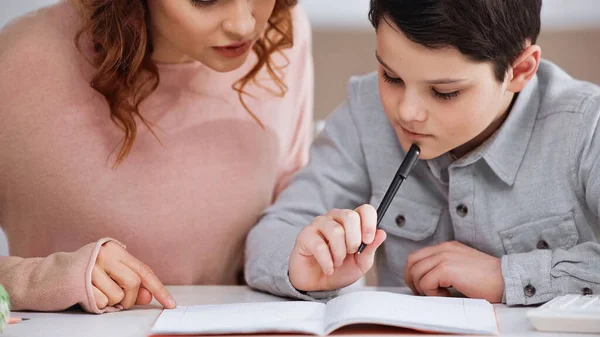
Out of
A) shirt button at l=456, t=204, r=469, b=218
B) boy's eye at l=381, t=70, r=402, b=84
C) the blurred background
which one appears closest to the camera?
boy's eye at l=381, t=70, r=402, b=84

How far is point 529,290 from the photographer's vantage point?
41.0 inches

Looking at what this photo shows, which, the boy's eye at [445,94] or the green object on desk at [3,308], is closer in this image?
the green object on desk at [3,308]

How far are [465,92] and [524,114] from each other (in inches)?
6.7

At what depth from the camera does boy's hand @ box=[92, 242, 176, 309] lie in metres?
1.01

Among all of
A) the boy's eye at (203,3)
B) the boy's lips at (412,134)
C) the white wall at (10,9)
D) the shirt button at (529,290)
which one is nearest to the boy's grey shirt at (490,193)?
the shirt button at (529,290)

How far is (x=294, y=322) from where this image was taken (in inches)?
34.4

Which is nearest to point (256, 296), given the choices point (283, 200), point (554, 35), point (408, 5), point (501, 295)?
point (283, 200)

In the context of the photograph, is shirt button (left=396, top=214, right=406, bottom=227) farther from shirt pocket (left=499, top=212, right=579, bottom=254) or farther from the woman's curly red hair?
the woman's curly red hair

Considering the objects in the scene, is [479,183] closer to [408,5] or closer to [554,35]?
[408,5]

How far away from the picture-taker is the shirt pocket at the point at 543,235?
1.14m

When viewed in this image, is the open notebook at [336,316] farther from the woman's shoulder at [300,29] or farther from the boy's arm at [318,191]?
the woman's shoulder at [300,29]

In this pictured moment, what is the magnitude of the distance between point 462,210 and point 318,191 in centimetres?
23

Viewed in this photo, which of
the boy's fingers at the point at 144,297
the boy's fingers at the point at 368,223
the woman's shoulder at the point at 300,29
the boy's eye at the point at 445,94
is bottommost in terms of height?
the boy's fingers at the point at 144,297

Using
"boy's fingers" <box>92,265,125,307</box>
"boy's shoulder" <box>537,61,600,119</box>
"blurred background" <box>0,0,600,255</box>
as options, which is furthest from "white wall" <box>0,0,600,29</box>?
"boy's fingers" <box>92,265,125,307</box>
